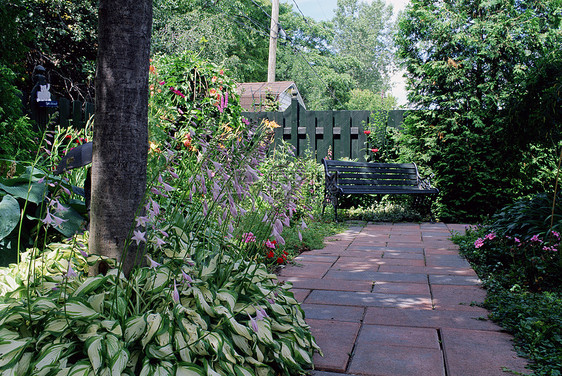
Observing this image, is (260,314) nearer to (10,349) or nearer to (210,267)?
(210,267)

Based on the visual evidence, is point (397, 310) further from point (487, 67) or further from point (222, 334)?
point (487, 67)

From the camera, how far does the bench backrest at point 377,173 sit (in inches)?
289

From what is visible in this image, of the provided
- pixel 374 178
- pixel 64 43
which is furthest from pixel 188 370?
pixel 64 43

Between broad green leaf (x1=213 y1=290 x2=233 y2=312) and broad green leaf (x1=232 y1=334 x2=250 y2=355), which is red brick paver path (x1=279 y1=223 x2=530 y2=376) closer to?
broad green leaf (x1=232 y1=334 x2=250 y2=355)

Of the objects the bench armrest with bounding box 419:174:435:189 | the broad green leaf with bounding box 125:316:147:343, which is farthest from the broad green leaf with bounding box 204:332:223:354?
the bench armrest with bounding box 419:174:435:189

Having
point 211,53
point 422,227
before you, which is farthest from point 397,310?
point 211,53

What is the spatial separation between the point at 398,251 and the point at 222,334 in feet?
10.7

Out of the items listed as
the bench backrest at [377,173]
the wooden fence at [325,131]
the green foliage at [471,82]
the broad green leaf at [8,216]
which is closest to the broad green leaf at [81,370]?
the broad green leaf at [8,216]

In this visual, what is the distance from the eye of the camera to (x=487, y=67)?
7129 mm

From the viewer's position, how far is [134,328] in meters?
1.52

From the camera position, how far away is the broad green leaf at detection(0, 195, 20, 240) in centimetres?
223

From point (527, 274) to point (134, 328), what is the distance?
2.77m

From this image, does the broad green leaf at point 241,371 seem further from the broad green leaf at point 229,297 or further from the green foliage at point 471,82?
the green foliage at point 471,82

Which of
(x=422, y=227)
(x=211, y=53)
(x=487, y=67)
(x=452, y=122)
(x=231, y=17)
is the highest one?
(x=231, y=17)
